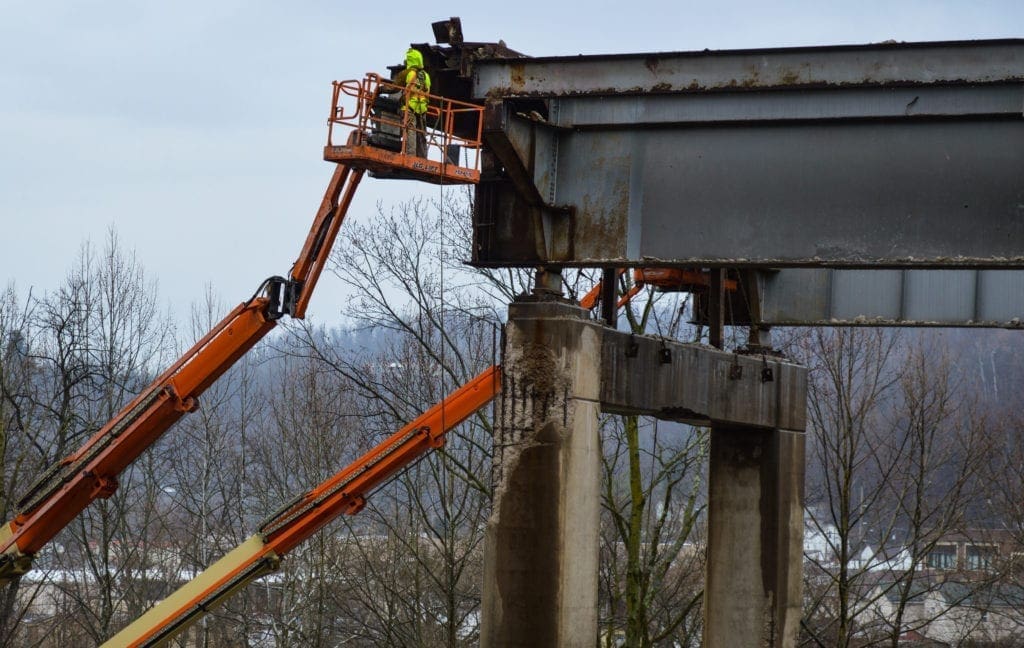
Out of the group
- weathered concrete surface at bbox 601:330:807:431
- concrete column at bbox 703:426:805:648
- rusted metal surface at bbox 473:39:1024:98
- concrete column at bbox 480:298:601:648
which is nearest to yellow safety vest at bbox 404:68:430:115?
rusted metal surface at bbox 473:39:1024:98

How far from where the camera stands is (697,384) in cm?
1343

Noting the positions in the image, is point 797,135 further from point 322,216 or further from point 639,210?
point 322,216

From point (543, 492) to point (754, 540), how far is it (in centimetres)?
595

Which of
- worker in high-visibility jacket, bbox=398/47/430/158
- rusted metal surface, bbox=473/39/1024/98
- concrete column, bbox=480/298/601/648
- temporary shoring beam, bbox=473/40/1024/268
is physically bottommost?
concrete column, bbox=480/298/601/648

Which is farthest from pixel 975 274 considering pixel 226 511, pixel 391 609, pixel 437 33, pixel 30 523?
pixel 226 511

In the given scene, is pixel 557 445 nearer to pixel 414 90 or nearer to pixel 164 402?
pixel 414 90

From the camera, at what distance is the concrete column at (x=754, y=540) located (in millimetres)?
15320

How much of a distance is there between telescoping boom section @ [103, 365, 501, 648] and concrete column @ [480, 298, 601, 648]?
414 centimetres

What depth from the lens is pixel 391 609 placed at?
26594mm

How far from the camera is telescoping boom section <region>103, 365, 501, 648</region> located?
48.2ft

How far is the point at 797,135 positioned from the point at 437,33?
3.07 metres

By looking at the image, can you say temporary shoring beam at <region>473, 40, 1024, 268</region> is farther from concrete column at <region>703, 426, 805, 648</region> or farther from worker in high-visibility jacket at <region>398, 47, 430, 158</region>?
concrete column at <region>703, 426, 805, 648</region>

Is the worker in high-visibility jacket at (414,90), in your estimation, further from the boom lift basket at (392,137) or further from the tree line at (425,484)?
the tree line at (425,484)

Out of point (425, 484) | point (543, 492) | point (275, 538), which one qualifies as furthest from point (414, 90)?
point (425, 484)
